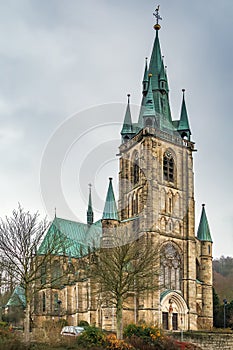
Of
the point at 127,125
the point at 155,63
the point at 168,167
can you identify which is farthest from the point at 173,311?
the point at 155,63

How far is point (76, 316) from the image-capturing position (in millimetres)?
68750

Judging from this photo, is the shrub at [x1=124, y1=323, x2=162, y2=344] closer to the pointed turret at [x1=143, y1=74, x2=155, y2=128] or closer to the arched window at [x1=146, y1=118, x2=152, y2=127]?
the arched window at [x1=146, y1=118, x2=152, y2=127]

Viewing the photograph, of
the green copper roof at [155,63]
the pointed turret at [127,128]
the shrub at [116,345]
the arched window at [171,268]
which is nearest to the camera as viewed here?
the shrub at [116,345]

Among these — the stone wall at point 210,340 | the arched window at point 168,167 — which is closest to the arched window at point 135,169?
the arched window at point 168,167

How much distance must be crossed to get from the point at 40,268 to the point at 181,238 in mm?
32360

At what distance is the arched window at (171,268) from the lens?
65.5 m

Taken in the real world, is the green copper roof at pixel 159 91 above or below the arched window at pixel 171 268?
above

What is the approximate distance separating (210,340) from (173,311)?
19474 mm

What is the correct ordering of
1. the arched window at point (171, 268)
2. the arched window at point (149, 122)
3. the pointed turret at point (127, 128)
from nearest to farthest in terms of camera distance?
the arched window at point (171, 268) → the arched window at point (149, 122) → the pointed turret at point (127, 128)

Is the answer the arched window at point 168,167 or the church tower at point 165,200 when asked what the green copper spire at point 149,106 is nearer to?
the church tower at point 165,200

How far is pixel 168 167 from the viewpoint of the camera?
70.6 meters

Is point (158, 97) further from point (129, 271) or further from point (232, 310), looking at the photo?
point (129, 271)

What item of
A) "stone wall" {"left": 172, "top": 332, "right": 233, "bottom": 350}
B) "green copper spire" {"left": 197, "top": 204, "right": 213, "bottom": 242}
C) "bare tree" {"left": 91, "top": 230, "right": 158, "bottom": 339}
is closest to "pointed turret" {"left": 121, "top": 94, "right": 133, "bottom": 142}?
"green copper spire" {"left": 197, "top": 204, "right": 213, "bottom": 242}

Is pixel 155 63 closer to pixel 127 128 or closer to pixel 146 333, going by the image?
pixel 127 128
